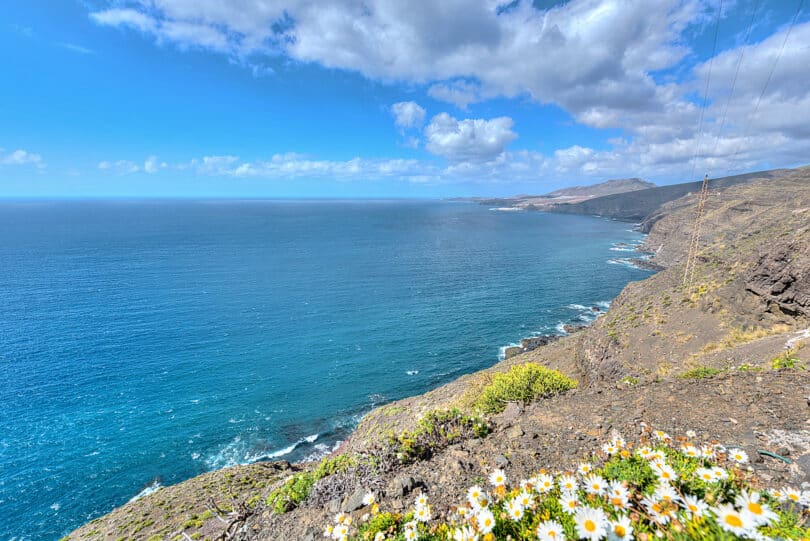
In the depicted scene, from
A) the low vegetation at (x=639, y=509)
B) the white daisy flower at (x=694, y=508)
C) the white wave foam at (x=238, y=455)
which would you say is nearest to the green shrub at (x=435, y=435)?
the low vegetation at (x=639, y=509)

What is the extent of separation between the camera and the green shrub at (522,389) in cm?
1627

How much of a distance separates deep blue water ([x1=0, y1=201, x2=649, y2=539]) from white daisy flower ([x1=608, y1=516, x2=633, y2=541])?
1289 inches

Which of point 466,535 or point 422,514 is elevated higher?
point 466,535

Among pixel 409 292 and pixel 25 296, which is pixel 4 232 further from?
pixel 409 292

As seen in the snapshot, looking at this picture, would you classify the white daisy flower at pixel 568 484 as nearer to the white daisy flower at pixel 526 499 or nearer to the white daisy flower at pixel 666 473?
the white daisy flower at pixel 526 499

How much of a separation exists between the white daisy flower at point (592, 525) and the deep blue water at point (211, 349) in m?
32.6

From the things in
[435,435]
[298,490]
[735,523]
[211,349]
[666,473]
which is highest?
[735,523]

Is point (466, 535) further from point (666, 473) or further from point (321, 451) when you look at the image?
point (321, 451)

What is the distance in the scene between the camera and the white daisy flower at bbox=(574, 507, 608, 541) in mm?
3301

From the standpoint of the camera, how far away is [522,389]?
1686 cm

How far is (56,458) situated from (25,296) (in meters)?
51.2

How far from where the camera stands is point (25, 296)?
202 ft

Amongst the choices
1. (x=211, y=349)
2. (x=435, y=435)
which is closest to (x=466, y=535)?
(x=435, y=435)

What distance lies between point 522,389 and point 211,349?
43.5m
